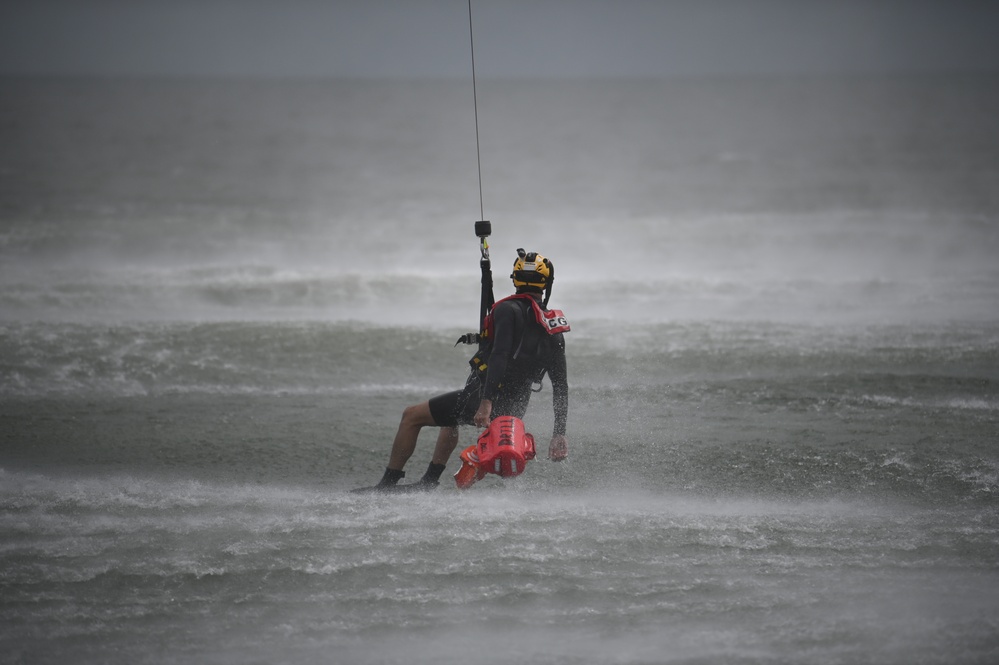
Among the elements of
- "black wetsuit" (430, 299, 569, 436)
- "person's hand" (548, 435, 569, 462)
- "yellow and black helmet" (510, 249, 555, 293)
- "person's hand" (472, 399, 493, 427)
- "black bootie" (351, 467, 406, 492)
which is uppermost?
"yellow and black helmet" (510, 249, 555, 293)

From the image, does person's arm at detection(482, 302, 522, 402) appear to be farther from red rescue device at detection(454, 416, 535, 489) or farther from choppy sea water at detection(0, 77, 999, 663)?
choppy sea water at detection(0, 77, 999, 663)

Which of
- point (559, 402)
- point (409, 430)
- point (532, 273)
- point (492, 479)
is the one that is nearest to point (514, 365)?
point (559, 402)

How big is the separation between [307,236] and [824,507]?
18.7m

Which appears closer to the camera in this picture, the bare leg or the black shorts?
the black shorts

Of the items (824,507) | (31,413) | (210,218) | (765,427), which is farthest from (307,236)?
(824,507)

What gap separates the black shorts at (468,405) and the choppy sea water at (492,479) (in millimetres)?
516

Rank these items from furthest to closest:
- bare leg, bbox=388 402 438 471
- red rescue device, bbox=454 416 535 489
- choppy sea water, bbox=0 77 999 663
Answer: bare leg, bbox=388 402 438 471
red rescue device, bbox=454 416 535 489
choppy sea water, bbox=0 77 999 663

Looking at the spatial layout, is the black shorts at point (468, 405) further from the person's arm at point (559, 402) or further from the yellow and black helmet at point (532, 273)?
the yellow and black helmet at point (532, 273)

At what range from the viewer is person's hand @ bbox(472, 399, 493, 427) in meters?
6.10

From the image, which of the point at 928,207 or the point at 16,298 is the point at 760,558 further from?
the point at 928,207

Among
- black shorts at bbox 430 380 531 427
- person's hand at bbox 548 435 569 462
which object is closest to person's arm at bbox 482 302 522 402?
black shorts at bbox 430 380 531 427

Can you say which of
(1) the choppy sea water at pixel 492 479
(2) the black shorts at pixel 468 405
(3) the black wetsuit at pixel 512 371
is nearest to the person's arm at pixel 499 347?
(3) the black wetsuit at pixel 512 371

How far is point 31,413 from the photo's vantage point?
28.2 ft

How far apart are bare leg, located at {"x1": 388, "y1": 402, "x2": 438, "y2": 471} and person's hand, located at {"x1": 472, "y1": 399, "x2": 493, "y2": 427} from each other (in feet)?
1.63
